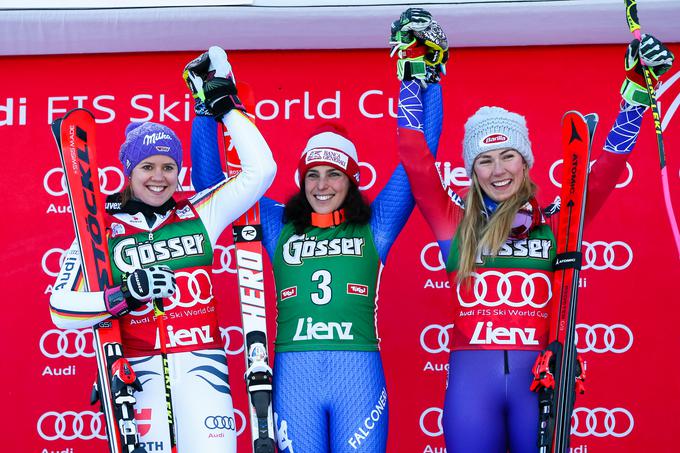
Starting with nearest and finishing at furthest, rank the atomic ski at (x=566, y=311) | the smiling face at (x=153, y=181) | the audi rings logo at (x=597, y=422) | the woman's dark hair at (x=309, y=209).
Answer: the atomic ski at (x=566, y=311) → the smiling face at (x=153, y=181) → the woman's dark hair at (x=309, y=209) → the audi rings logo at (x=597, y=422)

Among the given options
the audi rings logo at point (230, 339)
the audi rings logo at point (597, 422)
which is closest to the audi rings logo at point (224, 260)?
the audi rings logo at point (230, 339)

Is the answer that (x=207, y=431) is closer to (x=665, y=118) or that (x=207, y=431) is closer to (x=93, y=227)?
(x=93, y=227)

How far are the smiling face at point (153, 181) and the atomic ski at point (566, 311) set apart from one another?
1594 millimetres

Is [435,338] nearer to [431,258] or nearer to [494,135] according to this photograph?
[431,258]

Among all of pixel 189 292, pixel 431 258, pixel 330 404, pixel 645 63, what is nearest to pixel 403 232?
pixel 431 258

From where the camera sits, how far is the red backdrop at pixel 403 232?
5168 mm

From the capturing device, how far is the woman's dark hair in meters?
4.28

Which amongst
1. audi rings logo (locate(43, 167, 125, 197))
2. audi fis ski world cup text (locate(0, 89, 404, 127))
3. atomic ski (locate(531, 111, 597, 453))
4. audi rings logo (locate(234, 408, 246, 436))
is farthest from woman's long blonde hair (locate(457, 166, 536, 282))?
audi rings logo (locate(43, 167, 125, 197))

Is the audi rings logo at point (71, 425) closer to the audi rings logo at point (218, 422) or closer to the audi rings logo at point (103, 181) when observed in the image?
the audi rings logo at point (103, 181)

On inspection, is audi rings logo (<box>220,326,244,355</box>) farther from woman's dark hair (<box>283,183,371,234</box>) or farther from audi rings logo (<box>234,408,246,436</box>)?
woman's dark hair (<box>283,183,371,234</box>)

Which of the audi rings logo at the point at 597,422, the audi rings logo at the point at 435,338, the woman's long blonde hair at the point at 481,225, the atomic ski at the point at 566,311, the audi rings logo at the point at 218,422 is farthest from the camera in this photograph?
the audi rings logo at the point at 435,338

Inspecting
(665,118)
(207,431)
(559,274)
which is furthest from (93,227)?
(665,118)

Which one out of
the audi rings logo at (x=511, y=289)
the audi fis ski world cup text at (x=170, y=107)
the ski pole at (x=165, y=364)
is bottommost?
the ski pole at (x=165, y=364)

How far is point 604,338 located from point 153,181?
2.47 meters
